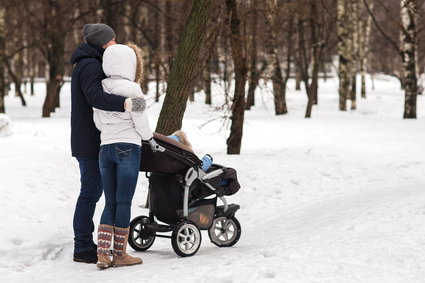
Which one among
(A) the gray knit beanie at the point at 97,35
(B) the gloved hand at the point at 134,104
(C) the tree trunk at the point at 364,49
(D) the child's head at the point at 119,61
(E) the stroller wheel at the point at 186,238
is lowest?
(E) the stroller wheel at the point at 186,238

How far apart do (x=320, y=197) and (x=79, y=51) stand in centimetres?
536

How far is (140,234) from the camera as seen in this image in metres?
6.46

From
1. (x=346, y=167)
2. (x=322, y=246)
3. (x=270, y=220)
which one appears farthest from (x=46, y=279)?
(x=346, y=167)

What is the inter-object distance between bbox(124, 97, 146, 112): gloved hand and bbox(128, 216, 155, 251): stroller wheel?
1.42 m

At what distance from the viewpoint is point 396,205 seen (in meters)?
7.54

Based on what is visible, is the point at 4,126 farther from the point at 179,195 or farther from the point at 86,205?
the point at 179,195

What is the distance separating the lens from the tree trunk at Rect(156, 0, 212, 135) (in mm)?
8633

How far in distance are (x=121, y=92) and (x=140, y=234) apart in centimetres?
167

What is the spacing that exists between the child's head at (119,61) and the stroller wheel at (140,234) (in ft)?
5.22

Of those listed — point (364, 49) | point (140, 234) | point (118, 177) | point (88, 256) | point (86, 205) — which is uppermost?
point (364, 49)

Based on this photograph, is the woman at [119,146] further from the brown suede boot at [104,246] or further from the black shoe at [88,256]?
the black shoe at [88,256]

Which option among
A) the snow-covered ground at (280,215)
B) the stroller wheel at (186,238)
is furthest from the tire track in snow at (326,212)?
the stroller wheel at (186,238)

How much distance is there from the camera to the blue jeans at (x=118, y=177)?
5.52 m

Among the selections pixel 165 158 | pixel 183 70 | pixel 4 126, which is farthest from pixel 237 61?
pixel 165 158
